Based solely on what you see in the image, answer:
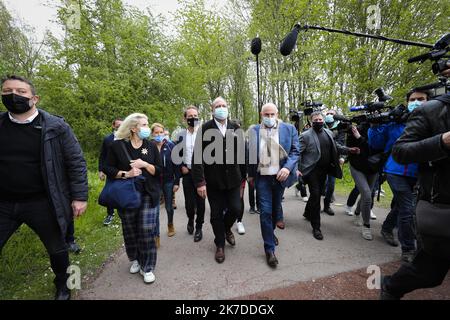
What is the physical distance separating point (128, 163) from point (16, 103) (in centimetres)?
119

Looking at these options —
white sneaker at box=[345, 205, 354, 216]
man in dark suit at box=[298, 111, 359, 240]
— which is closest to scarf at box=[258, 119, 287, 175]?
man in dark suit at box=[298, 111, 359, 240]

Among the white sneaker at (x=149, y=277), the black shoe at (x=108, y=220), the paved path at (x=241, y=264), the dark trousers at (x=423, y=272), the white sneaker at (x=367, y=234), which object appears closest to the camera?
the dark trousers at (x=423, y=272)

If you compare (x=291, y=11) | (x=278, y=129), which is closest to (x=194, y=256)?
→ (x=278, y=129)

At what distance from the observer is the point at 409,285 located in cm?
192

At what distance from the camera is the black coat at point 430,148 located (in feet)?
5.48

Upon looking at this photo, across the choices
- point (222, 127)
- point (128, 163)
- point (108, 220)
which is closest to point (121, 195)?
point (128, 163)

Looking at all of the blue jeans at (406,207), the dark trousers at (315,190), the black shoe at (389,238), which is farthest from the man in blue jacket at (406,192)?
the dark trousers at (315,190)

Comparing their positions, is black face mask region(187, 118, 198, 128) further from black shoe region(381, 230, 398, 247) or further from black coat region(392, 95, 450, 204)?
black shoe region(381, 230, 398, 247)

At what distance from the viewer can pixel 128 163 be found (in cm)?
286

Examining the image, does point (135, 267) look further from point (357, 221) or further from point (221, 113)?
point (357, 221)

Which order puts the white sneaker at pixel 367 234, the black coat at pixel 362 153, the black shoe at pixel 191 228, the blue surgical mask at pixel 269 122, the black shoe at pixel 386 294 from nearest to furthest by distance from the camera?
the black shoe at pixel 386 294 < the blue surgical mask at pixel 269 122 < the white sneaker at pixel 367 234 < the black coat at pixel 362 153 < the black shoe at pixel 191 228

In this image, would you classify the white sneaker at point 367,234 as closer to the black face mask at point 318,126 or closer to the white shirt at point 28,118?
the black face mask at point 318,126
